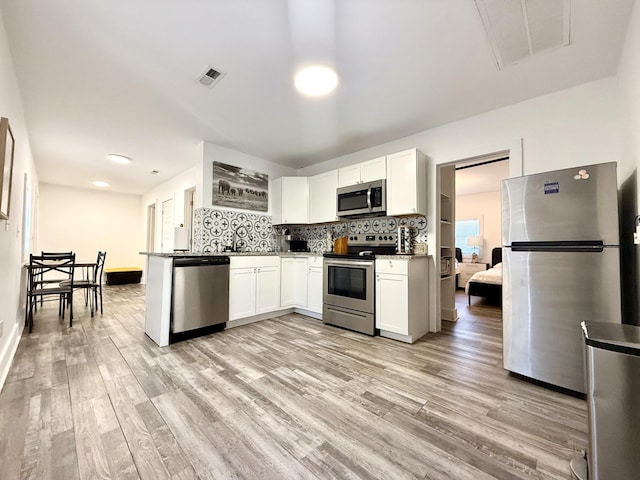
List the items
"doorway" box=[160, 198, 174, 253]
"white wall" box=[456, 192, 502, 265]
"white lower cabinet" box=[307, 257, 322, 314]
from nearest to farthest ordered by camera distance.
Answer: "white lower cabinet" box=[307, 257, 322, 314] → "doorway" box=[160, 198, 174, 253] → "white wall" box=[456, 192, 502, 265]

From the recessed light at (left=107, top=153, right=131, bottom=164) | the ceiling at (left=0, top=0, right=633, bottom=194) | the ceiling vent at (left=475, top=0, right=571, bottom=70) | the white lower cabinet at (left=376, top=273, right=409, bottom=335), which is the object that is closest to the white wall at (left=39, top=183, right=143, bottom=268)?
the recessed light at (left=107, top=153, right=131, bottom=164)

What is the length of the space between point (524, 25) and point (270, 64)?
175cm

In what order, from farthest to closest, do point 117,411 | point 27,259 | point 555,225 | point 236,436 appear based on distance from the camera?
point 27,259, point 555,225, point 117,411, point 236,436

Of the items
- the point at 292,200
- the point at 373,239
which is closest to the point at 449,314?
the point at 373,239

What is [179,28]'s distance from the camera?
1.77m

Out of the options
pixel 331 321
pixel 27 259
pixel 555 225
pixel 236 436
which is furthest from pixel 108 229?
pixel 555 225

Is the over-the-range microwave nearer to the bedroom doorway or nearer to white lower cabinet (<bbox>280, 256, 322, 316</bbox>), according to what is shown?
white lower cabinet (<bbox>280, 256, 322, 316</bbox>)

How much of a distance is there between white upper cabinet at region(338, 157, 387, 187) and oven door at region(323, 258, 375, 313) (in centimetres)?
109

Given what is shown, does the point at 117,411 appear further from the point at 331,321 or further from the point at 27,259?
the point at 27,259

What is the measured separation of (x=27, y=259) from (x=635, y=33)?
6839 mm

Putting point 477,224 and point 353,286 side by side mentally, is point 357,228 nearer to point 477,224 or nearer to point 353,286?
point 353,286

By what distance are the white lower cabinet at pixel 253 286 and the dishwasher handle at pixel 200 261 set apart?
14 centimetres

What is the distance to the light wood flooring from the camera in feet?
4.01

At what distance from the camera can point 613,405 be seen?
3.32ft
